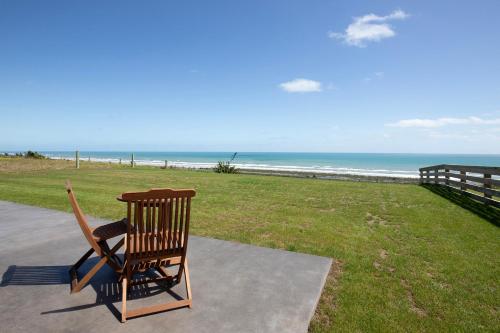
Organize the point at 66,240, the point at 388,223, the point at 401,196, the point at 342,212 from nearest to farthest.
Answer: the point at 66,240 → the point at 388,223 → the point at 342,212 → the point at 401,196

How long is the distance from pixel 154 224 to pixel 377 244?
4335 millimetres

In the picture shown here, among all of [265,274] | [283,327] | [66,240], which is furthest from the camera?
[66,240]

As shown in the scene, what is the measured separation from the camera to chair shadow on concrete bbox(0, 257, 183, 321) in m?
3.27

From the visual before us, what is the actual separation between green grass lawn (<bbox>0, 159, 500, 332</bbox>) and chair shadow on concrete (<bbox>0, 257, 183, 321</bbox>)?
1.86 metres

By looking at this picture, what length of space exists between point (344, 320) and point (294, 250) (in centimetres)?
219

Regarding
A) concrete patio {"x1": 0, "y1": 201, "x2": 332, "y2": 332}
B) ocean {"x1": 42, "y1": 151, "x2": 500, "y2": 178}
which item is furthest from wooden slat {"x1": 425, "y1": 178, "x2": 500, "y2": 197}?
ocean {"x1": 42, "y1": 151, "x2": 500, "y2": 178}

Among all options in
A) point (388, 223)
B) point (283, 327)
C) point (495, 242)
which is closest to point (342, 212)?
point (388, 223)

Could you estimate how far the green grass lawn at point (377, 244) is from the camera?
10.8ft

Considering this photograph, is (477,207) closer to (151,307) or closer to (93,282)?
(151,307)

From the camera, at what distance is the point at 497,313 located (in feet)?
11.0

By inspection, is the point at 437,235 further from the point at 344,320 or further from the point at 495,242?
the point at 344,320

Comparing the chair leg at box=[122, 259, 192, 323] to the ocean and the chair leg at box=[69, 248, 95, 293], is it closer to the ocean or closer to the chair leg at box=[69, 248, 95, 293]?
the chair leg at box=[69, 248, 95, 293]

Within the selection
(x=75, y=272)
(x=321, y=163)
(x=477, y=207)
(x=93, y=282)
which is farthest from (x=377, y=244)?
(x=321, y=163)

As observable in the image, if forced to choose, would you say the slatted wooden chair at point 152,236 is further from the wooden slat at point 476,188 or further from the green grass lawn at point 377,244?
the wooden slat at point 476,188
